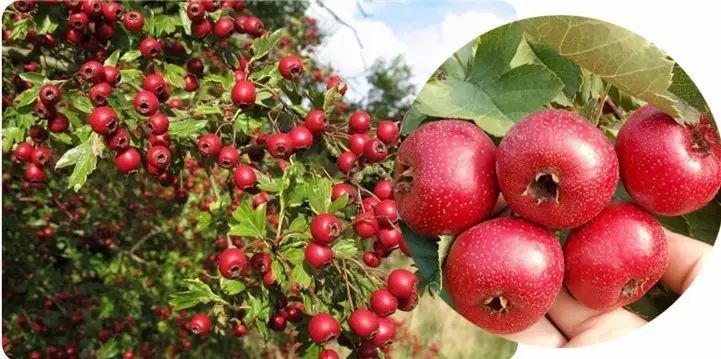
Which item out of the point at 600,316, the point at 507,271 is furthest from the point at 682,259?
the point at 507,271

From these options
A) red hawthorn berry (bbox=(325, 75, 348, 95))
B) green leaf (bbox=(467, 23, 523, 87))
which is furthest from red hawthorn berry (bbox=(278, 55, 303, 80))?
green leaf (bbox=(467, 23, 523, 87))

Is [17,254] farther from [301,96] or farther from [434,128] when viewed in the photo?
[434,128]

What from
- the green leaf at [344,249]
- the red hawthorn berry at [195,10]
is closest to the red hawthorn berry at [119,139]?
the red hawthorn berry at [195,10]

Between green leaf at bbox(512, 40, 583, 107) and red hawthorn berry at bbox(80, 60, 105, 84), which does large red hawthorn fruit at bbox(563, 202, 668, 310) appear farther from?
red hawthorn berry at bbox(80, 60, 105, 84)

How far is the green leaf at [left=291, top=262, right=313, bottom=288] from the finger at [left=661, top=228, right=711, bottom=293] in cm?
80

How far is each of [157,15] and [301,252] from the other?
1.07 meters

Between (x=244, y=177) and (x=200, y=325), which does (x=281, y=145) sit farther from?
(x=200, y=325)

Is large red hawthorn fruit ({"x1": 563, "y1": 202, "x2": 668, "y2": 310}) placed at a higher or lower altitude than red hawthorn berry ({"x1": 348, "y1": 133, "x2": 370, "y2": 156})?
higher

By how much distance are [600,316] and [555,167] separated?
1.48 ft

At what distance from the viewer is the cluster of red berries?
4.20 ft

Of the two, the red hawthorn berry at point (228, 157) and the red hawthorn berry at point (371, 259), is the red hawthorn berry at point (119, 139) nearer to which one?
the red hawthorn berry at point (228, 157)

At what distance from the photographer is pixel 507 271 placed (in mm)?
1331

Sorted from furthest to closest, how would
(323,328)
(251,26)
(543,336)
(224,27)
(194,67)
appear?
(194,67)
(251,26)
(224,27)
(323,328)
(543,336)

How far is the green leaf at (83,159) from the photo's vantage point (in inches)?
74.2
